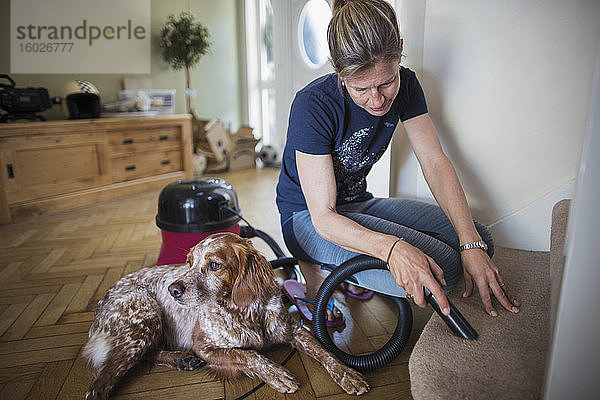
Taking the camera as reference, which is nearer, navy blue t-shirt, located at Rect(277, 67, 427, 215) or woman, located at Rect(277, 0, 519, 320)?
woman, located at Rect(277, 0, 519, 320)

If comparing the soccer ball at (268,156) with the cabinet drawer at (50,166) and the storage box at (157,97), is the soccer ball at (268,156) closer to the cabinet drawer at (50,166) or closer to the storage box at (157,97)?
the storage box at (157,97)

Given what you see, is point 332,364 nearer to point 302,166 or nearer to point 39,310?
point 302,166

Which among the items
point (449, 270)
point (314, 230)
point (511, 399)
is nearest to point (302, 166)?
point (314, 230)

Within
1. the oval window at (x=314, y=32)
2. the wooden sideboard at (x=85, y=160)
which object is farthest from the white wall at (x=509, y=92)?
the wooden sideboard at (x=85, y=160)

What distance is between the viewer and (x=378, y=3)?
1072mm

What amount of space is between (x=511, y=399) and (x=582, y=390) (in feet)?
0.61

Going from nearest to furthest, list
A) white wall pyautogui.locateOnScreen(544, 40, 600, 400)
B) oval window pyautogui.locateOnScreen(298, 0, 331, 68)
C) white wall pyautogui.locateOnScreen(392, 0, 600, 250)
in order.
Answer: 1. white wall pyautogui.locateOnScreen(544, 40, 600, 400)
2. white wall pyautogui.locateOnScreen(392, 0, 600, 250)
3. oval window pyautogui.locateOnScreen(298, 0, 331, 68)

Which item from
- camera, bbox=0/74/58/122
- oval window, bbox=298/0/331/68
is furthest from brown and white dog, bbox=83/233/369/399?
oval window, bbox=298/0/331/68

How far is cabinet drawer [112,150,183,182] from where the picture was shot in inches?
140

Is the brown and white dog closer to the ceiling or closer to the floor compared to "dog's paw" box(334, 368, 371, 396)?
closer to the ceiling

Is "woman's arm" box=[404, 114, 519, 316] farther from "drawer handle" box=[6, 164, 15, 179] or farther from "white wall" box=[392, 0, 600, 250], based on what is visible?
"drawer handle" box=[6, 164, 15, 179]

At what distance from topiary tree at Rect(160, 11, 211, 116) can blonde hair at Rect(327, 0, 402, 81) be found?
3.78m

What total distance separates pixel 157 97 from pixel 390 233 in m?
3.42

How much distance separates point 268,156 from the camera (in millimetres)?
4871
